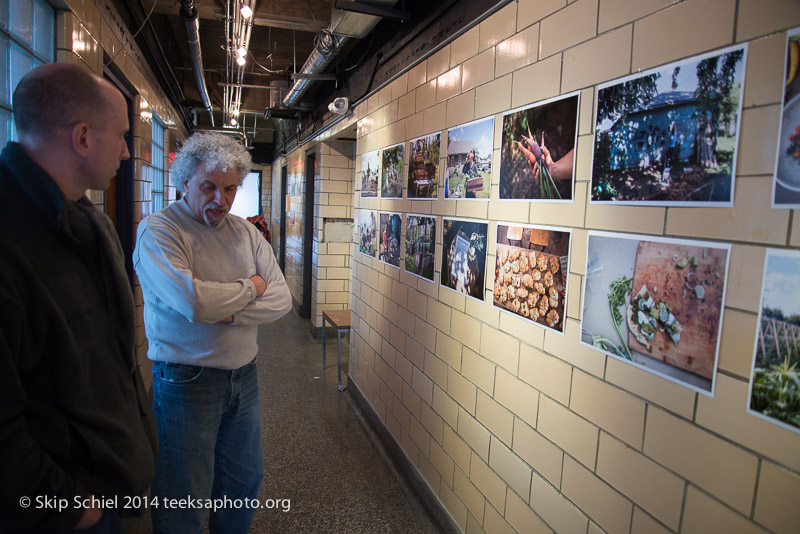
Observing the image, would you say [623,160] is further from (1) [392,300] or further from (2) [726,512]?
(1) [392,300]

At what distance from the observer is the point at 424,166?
8.68 ft

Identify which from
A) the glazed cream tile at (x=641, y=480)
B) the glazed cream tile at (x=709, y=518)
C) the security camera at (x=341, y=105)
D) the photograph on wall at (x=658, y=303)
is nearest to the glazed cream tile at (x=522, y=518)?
the glazed cream tile at (x=641, y=480)

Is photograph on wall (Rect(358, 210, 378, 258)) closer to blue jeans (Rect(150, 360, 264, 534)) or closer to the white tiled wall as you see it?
the white tiled wall

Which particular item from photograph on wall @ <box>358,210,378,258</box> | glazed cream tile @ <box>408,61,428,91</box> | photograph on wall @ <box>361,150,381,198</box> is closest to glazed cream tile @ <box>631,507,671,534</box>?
glazed cream tile @ <box>408,61,428,91</box>

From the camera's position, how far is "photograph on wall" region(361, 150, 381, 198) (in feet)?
11.5

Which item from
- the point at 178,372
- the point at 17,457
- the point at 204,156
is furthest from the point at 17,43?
the point at 17,457

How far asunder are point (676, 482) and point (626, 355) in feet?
1.05

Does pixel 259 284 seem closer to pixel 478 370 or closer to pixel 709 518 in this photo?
pixel 478 370

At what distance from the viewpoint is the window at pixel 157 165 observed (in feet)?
14.5

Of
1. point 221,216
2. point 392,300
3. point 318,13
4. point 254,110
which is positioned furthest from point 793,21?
point 254,110

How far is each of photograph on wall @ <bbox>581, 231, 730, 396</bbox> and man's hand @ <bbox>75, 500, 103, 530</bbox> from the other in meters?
1.32

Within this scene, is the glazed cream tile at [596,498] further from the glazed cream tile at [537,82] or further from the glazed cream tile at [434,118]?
the glazed cream tile at [434,118]

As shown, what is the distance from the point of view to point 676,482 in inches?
45.3

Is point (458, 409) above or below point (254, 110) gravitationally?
below
